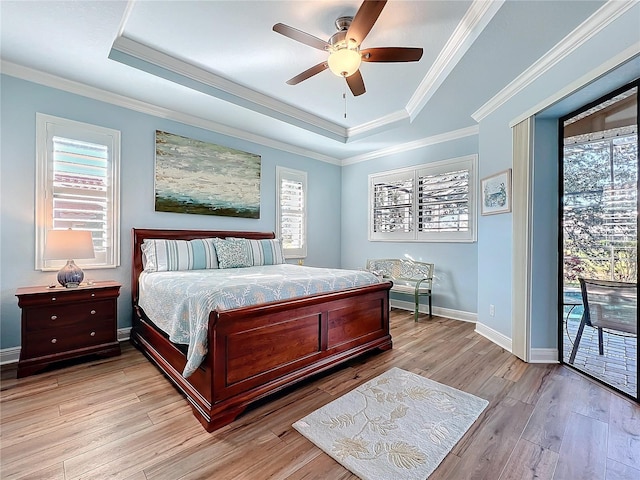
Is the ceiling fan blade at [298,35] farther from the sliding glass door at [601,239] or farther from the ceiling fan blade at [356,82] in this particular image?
the sliding glass door at [601,239]

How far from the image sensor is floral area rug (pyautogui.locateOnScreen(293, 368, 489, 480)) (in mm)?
1575

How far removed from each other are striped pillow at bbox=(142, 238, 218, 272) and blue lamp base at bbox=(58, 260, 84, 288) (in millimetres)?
597

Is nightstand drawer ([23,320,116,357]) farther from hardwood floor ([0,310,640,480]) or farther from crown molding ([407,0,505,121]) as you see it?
crown molding ([407,0,505,121])

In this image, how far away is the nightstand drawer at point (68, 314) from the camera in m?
2.54

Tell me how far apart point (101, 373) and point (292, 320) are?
5.84 feet

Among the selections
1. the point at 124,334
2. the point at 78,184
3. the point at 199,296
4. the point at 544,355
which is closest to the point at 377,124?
the point at 544,355

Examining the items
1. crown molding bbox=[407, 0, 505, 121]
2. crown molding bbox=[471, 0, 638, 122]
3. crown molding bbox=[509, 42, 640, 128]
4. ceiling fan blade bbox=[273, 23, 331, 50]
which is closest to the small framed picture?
crown molding bbox=[509, 42, 640, 128]

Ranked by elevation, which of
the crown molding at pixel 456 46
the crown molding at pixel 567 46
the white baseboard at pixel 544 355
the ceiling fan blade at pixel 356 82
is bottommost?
the white baseboard at pixel 544 355

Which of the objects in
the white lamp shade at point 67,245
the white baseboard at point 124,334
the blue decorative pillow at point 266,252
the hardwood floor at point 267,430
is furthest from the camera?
the blue decorative pillow at point 266,252

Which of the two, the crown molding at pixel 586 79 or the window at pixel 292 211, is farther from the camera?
the window at pixel 292 211

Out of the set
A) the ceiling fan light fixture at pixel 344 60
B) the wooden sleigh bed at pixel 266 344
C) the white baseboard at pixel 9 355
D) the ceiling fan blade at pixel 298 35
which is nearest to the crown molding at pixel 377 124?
the ceiling fan light fixture at pixel 344 60

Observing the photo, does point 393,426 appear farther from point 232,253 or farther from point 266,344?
point 232,253

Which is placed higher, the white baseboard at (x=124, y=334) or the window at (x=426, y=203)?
the window at (x=426, y=203)

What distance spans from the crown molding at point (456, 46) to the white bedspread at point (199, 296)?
7.25ft
